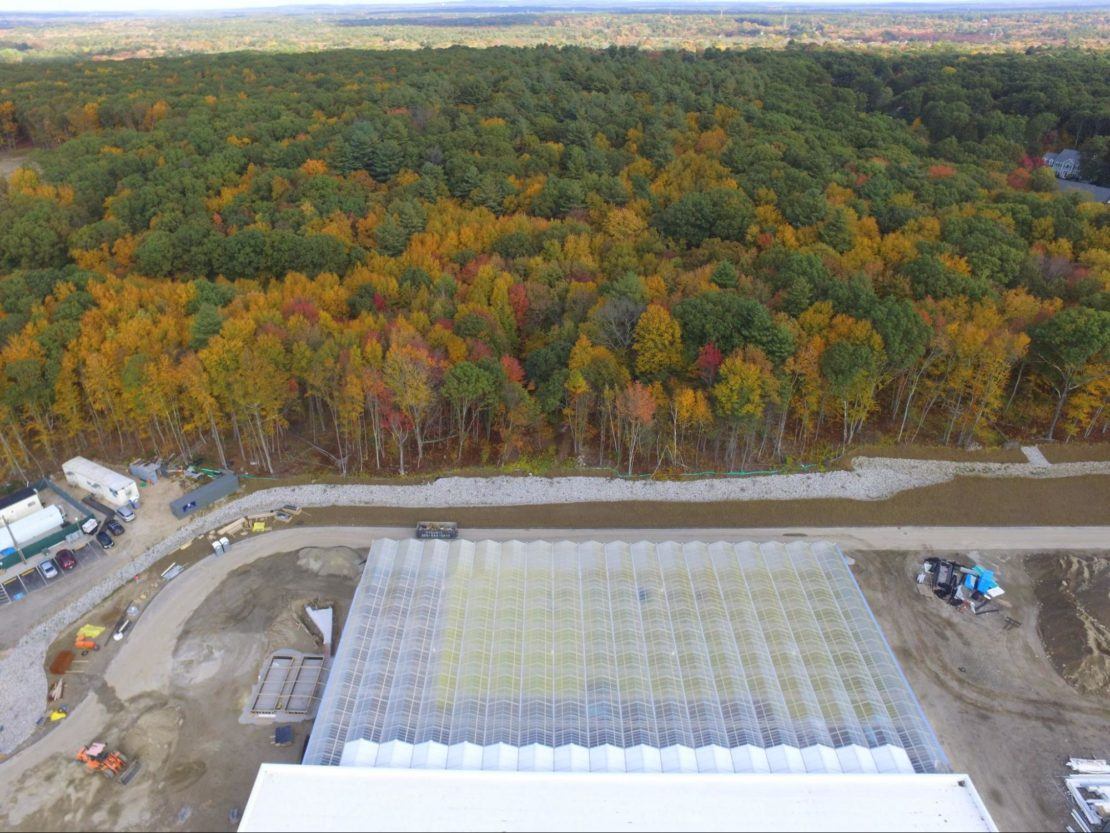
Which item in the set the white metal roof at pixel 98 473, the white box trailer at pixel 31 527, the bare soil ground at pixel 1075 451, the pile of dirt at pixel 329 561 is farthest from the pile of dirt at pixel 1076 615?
the white box trailer at pixel 31 527

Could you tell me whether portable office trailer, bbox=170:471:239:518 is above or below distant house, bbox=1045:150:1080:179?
below

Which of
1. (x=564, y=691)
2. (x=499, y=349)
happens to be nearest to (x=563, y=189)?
(x=499, y=349)

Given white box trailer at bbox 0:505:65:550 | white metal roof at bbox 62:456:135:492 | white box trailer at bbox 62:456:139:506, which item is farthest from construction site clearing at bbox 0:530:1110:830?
white box trailer at bbox 0:505:65:550

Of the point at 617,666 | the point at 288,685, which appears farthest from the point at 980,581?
the point at 288,685

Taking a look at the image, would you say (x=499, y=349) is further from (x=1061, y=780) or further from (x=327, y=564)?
(x=1061, y=780)

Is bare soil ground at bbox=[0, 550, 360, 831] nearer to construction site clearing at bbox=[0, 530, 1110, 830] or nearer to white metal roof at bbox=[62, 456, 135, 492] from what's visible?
construction site clearing at bbox=[0, 530, 1110, 830]

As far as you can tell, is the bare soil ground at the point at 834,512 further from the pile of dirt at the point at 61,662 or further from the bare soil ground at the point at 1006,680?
the pile of dirt at the point at 61,662
